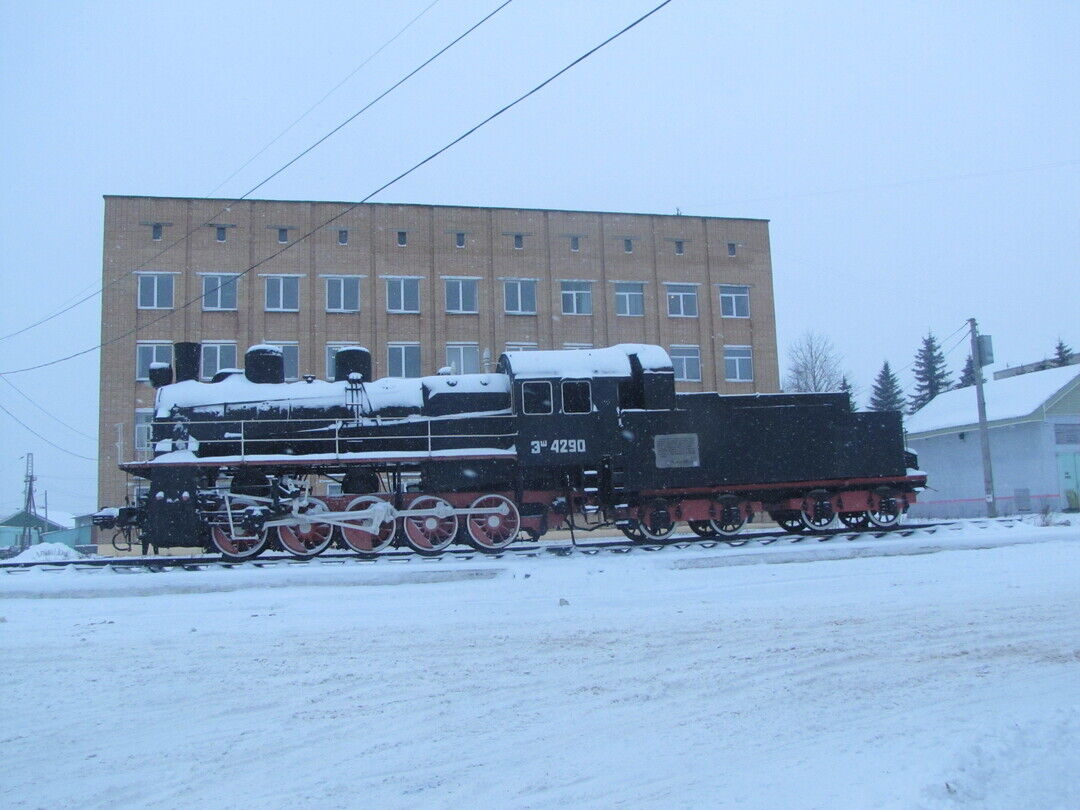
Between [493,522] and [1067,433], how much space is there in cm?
2476

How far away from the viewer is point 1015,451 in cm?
3098

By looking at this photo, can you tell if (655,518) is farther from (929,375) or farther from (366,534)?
(929,375)

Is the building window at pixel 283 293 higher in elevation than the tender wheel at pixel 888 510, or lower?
higher

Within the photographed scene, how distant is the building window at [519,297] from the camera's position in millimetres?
35844

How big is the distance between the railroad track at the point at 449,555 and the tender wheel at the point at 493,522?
0.23 meters

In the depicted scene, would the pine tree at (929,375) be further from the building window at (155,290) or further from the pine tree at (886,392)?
the building window at (155,290)

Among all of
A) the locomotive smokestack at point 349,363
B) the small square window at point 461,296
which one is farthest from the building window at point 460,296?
the locomotive smokestack at point 349,363

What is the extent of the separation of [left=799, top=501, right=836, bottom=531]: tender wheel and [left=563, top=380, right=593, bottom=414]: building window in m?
4.69

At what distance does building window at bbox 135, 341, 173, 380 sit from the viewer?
32.3m

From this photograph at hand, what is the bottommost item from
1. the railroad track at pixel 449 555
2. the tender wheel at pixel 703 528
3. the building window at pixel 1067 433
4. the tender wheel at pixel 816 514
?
the railroad track at pixel 449 555

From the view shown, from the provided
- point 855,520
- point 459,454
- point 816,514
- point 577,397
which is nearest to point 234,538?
point 459,454

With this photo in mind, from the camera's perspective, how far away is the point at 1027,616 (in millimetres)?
7590

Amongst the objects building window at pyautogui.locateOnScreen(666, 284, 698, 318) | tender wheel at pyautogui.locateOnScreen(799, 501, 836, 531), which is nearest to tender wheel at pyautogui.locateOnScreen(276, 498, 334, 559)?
tender wheel at pyautogui.locateOnScreen(799, 501, 836, 531)

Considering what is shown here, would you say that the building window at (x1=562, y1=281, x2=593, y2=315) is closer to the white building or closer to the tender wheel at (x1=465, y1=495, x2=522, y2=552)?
the white building
